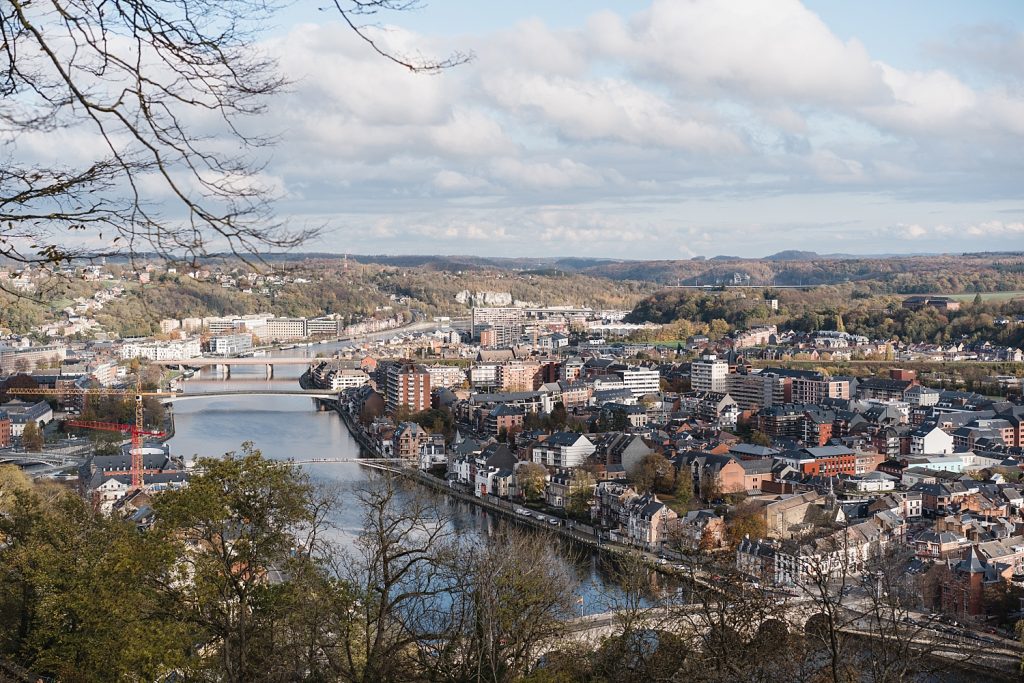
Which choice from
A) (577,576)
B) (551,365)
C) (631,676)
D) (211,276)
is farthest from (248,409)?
(211,276)

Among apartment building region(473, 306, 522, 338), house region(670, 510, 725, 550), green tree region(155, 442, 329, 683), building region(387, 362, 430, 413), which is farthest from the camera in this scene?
apartment building region(473, 306, 522, 338)

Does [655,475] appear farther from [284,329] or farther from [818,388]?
[284,329]

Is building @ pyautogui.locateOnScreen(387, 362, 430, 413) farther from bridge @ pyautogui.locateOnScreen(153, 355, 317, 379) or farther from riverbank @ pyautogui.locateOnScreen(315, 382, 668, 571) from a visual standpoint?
bridge @ pyautogui.locateOnScreen(153, 355, 317, 379)

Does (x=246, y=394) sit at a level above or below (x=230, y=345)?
below

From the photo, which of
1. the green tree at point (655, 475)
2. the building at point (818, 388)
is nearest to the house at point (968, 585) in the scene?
the green tree at point (655, 475)

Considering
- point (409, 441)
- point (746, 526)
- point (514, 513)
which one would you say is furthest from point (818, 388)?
point (746, 526)

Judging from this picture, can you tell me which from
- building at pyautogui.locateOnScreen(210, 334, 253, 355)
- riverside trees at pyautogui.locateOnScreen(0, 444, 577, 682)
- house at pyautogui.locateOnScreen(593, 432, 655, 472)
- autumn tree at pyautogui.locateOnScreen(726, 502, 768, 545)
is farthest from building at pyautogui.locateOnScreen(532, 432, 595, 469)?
building at pyautogui.locateOnScreen(210, 334, 253, 355)
